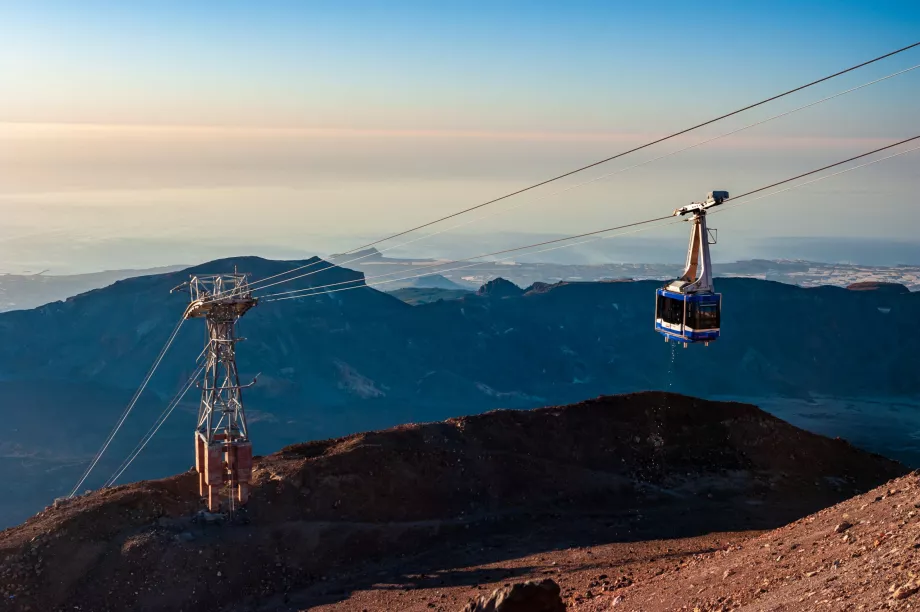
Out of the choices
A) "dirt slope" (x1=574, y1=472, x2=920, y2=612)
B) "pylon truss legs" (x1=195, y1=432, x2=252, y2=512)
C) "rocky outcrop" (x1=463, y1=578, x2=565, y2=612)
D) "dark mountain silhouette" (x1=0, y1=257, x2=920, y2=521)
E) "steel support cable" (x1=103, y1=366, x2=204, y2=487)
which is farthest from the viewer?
"dark mountain silhouette" (x1=0, y1=257, x2=920, y2=521)

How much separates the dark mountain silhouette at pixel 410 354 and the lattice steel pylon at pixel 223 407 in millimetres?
51112

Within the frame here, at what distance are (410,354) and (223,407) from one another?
72.6m

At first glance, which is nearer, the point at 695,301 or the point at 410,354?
the point at 695,301

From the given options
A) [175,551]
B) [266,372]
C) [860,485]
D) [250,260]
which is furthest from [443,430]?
[250,260]

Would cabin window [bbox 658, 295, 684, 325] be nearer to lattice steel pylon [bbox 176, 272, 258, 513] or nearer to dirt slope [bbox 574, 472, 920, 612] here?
dirt slope [bbox 574, 472, 920, 612]

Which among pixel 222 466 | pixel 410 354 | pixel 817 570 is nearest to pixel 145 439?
pixel 410 354

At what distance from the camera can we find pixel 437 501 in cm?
3925

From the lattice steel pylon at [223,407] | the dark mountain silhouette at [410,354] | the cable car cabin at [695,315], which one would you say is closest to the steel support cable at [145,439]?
the dark mountain silhouette at [410,354]

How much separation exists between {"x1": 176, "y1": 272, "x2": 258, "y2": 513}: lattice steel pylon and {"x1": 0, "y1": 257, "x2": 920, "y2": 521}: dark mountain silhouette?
168 ft

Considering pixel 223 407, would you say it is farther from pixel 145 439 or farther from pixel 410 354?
pixel 410 354

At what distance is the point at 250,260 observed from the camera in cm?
10794

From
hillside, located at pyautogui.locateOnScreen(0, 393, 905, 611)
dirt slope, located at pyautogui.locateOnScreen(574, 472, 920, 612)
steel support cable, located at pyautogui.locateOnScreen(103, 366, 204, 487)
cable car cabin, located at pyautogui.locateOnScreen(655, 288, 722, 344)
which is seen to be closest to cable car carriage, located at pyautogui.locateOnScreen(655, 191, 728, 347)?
cable car cabin, located at pyautogui.locateOnScreen(655, 288, 722, 344)

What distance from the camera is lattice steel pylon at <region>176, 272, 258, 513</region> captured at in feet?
108

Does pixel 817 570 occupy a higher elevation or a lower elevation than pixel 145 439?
higher
